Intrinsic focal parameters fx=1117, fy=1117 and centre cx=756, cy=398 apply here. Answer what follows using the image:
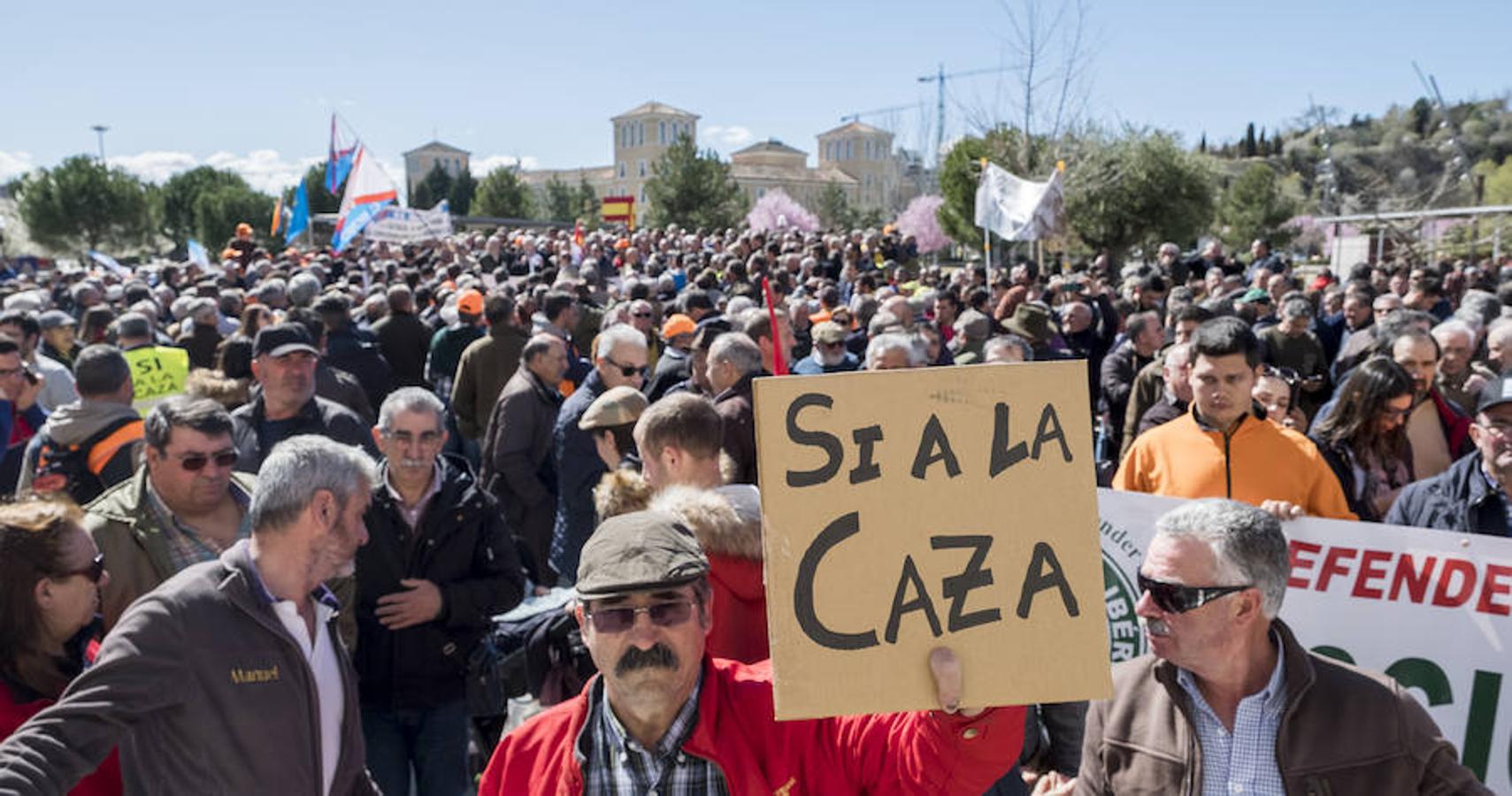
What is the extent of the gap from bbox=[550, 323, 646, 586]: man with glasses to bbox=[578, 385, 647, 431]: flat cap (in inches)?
23.1

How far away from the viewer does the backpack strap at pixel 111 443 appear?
4805 mm

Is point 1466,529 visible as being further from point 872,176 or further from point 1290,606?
point 872,176

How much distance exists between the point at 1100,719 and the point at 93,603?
2642 millimetres

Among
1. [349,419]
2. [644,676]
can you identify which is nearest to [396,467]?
[349,419]

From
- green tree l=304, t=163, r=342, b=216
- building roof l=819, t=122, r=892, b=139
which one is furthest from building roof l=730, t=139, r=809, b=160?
green tree l=304, t=163, r=342, b=216

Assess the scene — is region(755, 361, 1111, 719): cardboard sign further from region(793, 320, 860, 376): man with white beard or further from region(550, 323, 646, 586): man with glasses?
region(793, 320, 860, 376): man with white beard

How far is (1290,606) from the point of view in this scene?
3869mm

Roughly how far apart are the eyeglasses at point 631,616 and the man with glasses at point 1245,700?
113 centimetres

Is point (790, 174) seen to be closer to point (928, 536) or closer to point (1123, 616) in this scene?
point (1123, 616)

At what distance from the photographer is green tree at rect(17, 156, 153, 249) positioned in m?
65.1

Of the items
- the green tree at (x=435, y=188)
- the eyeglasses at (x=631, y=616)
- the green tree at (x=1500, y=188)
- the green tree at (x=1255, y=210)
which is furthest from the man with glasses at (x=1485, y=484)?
the green tree at (x=435, y=188)

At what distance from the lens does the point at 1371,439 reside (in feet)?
16.3

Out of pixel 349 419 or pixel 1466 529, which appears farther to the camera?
pixel 349 419

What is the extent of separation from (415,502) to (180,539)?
78cm
